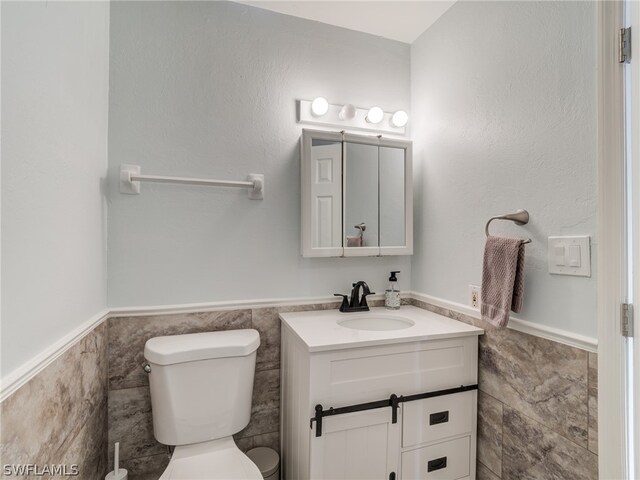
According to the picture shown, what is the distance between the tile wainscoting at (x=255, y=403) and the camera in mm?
895

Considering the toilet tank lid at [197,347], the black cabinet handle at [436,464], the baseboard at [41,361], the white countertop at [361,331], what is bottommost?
the black cabinet handle at [436,464]

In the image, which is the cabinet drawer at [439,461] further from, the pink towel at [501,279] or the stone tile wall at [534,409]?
the pink towel at [501,279]

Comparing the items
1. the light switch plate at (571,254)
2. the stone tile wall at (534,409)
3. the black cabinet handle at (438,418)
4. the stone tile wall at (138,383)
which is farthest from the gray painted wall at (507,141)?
the stone tile wall at (138,383)

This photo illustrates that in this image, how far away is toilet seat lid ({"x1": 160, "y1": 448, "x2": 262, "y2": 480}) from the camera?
1.13 metres

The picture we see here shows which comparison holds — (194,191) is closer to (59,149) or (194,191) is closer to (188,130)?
(188,130)

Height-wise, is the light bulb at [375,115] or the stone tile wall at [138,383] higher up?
the light bulb at [375,115]

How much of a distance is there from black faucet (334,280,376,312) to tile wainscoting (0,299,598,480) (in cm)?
10

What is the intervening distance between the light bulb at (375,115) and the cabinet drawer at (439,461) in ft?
5.19

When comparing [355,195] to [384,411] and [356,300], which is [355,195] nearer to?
[356,300]

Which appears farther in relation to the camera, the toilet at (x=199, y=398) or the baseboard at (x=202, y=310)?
the toilet at (x=199, y=398)

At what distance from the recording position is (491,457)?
1307 millimetres

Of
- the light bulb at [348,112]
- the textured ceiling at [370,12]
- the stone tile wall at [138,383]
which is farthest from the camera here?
the light bulb at [348,112]

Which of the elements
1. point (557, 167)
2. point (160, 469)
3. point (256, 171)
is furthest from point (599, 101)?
point (160, 469)

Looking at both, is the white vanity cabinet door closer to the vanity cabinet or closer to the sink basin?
the vanity cabinet
